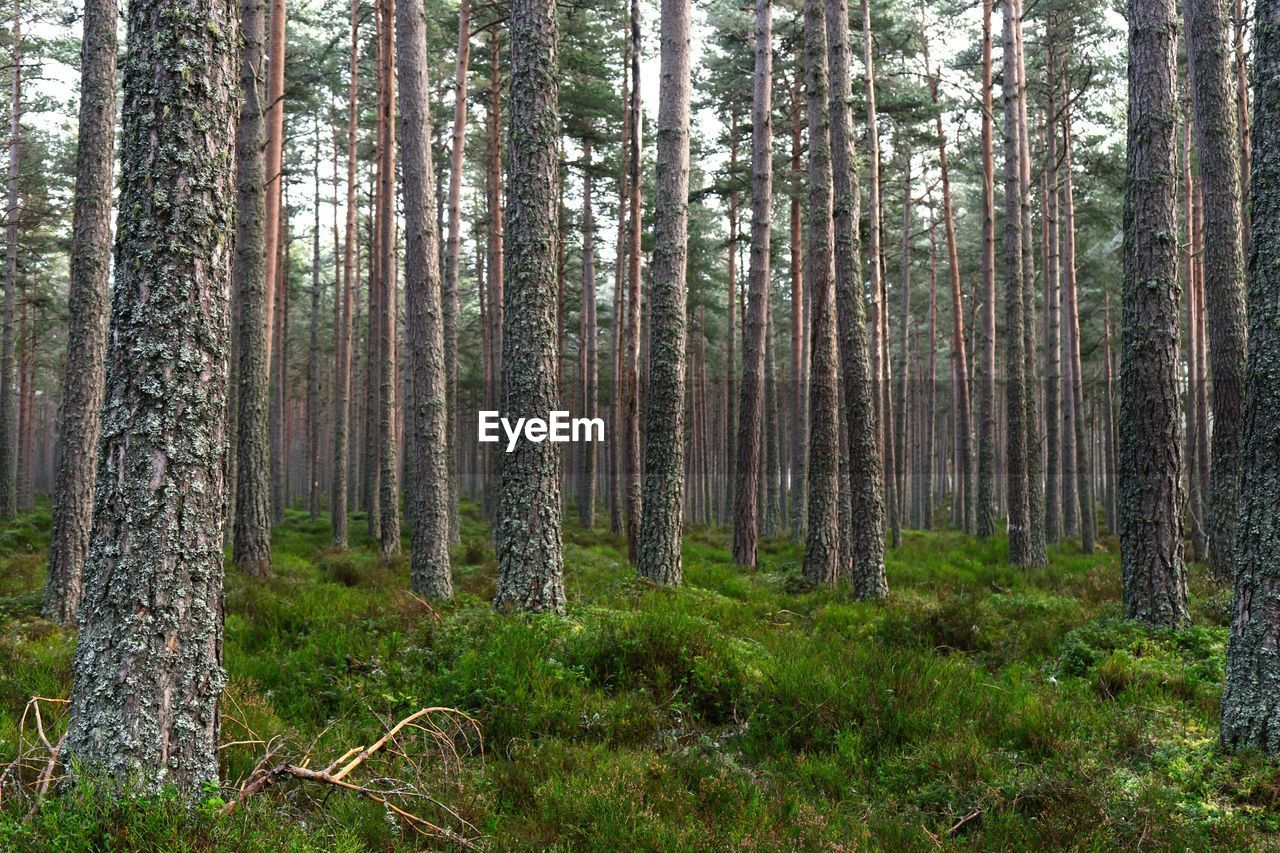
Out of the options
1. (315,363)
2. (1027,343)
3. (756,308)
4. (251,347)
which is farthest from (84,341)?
(315,363)

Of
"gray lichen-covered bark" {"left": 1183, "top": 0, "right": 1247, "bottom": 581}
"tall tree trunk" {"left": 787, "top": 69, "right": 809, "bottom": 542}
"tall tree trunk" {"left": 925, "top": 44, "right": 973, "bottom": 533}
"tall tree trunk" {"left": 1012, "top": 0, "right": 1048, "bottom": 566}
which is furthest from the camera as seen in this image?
"tall tree trunk" {"left": 925, "top": 44, "right": 973, "bottom": 533}

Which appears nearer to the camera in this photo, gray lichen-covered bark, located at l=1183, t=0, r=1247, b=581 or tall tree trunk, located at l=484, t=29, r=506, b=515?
gray lichen-covered bark, located at l=1183, t=0, r=1247, b=581

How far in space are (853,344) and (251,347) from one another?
8428mm

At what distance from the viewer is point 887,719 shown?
16.9 feet

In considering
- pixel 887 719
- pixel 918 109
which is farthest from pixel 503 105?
pixel 887 719

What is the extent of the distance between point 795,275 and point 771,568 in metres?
9.19

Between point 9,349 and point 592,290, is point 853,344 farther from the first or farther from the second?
point 9,349

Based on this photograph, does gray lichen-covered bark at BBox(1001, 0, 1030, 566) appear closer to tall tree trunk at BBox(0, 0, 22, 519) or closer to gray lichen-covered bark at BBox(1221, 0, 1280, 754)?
gray lichen-covered bark at BBox(1221, 0, 1280, 754)

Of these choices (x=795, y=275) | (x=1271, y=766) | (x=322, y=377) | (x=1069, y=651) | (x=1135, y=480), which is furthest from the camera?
(x=322, y=377)

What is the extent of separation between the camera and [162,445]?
10.7 feet

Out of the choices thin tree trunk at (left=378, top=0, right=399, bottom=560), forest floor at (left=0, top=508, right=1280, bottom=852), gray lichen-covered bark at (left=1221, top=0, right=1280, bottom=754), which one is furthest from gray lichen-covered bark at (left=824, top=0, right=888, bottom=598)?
thin tree trunk at (left=378, top=0, right=399, bottom=560)

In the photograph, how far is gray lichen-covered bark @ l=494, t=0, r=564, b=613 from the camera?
7.48 meters

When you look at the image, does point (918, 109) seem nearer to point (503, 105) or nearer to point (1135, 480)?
point (503, 105)

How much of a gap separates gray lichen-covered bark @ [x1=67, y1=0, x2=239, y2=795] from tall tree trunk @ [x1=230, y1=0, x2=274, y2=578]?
844 cm
